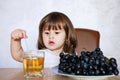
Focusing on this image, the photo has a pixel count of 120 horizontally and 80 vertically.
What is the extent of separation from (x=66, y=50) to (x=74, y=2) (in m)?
0.58

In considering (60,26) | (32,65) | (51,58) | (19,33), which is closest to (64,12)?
(60,26)

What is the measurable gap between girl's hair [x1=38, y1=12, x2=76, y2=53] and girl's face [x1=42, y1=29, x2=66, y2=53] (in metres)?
0.03

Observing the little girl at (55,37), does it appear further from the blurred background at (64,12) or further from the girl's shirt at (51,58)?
the blurred background at (64,12)

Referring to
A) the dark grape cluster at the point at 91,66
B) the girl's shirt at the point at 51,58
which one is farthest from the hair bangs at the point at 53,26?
the dark grape cluster at the point at 91,66

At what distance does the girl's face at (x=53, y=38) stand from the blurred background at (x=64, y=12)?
0.50 meters

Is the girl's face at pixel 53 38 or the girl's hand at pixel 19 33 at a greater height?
the girl's hand at pixel 19 33

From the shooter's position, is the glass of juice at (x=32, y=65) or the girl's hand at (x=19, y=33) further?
the girl's hand at (x=19, y=33)

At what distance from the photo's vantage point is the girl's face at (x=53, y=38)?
1.59 metres

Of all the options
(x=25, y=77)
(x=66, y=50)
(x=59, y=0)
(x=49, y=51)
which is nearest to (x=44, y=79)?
(x=25, y=77)

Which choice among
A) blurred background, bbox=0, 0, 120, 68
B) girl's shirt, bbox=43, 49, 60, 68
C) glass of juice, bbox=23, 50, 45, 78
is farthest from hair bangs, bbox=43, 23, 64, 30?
glass of juice, bbox=23, 50, 45, 78

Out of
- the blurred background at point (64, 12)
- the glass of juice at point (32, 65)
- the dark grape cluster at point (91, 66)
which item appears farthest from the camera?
the blurred background at point (64, 12)

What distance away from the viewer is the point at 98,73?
31.8 inches

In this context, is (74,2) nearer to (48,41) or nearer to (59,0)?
(59,0)

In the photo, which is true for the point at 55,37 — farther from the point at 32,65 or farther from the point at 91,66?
the point at 91,66
